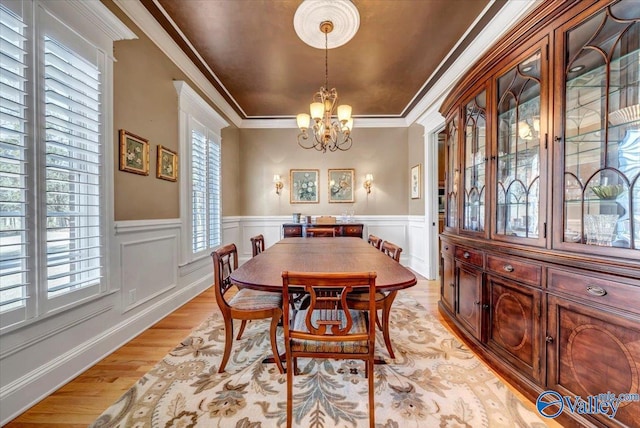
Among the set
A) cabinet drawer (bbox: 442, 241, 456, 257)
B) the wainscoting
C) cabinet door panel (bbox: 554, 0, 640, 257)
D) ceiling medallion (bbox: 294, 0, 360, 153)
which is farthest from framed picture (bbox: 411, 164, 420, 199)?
the wainscoting

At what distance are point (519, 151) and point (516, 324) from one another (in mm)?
1145

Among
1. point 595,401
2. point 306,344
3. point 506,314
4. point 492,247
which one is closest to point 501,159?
point 492,247

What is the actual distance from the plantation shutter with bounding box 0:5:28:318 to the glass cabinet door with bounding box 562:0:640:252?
119 inches

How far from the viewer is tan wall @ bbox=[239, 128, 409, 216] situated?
5.18 m

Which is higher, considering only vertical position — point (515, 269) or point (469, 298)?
point (515, 269)

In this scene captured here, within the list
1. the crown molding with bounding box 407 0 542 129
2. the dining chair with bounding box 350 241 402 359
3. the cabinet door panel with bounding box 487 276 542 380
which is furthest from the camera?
the crown molding with bounding box 407 0 542 129

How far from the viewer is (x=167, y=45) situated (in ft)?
9.04

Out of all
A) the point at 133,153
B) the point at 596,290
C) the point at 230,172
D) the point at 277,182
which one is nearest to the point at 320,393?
the point at 596,290

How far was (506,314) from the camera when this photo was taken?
1.79m

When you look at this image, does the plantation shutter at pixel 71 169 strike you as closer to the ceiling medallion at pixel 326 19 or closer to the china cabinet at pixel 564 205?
the ceiling medallion at pixel 326 19

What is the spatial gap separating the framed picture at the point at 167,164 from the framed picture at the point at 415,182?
3.78m

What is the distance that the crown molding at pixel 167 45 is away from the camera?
225cm

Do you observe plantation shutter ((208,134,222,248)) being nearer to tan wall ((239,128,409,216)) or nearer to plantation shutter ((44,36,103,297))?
tan wall ((239,128,409,216))

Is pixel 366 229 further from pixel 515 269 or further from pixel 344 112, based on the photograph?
pixel 515 269
